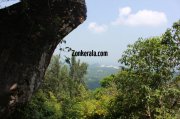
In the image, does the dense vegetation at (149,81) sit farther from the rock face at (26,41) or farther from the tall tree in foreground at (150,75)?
the rock face at (26,41)

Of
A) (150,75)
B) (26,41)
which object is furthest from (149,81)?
(26,41)

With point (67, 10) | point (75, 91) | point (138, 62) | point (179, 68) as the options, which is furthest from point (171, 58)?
point (75, 91)

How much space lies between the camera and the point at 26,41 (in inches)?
322

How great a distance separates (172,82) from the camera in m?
21.9

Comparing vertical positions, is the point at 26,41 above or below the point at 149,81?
above

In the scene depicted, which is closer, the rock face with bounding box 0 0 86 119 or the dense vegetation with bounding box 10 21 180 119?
the rock face with bounding box 0 0 86 119

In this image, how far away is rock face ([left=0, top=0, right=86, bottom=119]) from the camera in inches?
312

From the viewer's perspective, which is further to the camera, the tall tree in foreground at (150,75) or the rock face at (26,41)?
the tall tree in foreground at (150,75)

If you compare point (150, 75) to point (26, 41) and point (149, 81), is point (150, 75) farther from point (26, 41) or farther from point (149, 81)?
point (26, 41)

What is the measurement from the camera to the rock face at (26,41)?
26.0ft

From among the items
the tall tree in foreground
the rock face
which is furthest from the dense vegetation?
the rock face

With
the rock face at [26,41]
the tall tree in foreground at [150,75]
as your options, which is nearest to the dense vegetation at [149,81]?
the tall tree in foreground at [150,75]

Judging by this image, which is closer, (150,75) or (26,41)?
(26,41)

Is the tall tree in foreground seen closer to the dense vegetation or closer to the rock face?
the dense vegetation
